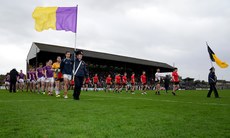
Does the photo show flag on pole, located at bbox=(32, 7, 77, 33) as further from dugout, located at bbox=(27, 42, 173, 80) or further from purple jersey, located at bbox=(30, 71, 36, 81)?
dugout, located at bbox=(27, 42, 173, 80)

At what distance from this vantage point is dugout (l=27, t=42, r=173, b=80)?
3916 centimetres

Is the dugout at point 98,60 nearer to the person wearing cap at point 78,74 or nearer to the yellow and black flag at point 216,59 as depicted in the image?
the yellow and black flag at point 216,59

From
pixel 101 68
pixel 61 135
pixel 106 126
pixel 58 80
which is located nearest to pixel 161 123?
pixel 106 126

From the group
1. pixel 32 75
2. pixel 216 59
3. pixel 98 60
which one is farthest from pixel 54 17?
pixel 98 60

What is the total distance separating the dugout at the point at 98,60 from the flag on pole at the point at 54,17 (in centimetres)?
2311

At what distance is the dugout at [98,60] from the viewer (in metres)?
39.2

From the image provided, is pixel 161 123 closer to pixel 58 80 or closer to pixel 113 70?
pixel 58 80

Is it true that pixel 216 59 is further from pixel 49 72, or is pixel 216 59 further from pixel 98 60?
pixel 98 60

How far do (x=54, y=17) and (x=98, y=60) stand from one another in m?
34.5

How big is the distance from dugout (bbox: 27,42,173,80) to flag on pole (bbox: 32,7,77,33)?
23.1m

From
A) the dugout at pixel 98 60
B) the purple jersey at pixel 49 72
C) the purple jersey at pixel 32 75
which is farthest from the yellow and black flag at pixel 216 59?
the dugout at pixel 98 60

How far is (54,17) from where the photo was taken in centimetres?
1364

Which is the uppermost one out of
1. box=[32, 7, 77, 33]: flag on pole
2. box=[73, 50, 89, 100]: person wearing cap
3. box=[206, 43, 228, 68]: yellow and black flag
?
box=[32, 7, 77, 33]: flag on pole

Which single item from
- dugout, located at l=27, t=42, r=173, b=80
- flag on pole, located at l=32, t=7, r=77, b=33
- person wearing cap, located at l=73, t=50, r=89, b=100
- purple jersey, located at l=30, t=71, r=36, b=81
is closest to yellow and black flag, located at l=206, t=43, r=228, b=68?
flag on pole, located at l=32, t=7, r=77, b=33
